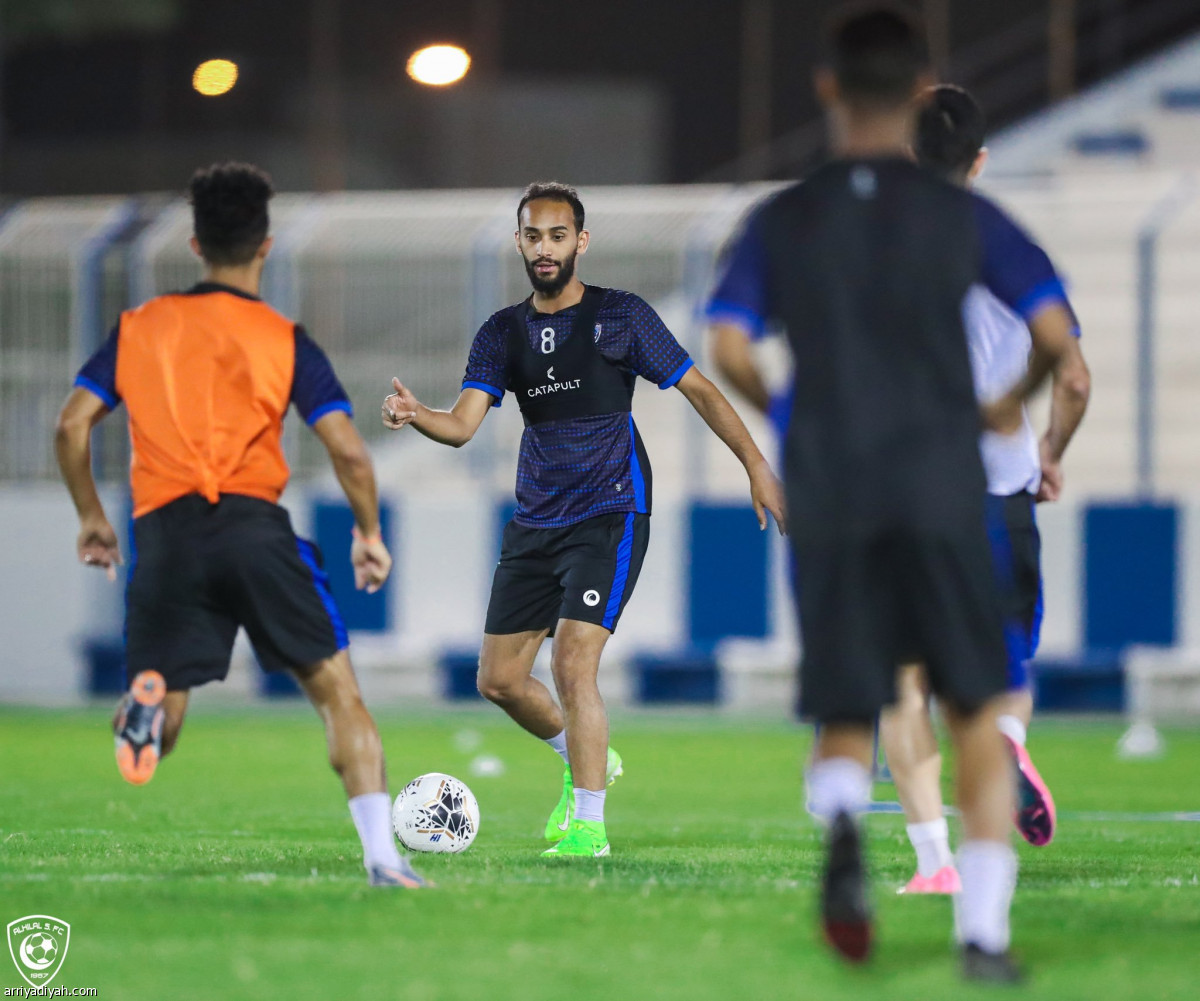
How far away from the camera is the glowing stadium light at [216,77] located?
24.8 meters

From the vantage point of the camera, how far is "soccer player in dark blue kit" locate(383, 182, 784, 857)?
7.39 m

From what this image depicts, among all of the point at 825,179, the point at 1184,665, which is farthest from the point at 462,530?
the point at 825,179

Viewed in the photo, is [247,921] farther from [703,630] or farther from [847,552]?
[703,630]

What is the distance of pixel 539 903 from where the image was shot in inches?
215

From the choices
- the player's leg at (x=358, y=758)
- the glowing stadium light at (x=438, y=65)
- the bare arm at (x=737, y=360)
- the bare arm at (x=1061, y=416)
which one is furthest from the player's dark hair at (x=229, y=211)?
the glowing stadium light at (x=438, y=65)

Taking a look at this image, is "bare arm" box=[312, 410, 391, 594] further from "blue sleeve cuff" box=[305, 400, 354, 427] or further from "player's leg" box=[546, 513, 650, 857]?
"player's leg" box=[546, 513, 650, 857]

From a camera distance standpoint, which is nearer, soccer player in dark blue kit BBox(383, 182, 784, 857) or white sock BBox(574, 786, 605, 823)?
white sock BBox(574, 786, 605, 823)

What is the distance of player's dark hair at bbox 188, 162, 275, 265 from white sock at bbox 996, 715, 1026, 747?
2805 mm

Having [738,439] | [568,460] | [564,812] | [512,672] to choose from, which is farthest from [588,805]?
[738,439]

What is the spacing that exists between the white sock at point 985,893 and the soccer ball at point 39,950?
210 cm

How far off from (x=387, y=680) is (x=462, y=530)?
1653 mm

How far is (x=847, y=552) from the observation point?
14.4ft

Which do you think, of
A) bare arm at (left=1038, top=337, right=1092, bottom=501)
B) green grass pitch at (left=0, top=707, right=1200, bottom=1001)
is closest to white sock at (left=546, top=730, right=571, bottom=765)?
green grass pitch at (left=0, top=707, right=1200, bottom=1001)

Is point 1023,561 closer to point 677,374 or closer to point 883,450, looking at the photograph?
point 677,374
